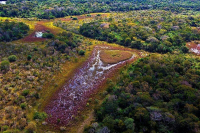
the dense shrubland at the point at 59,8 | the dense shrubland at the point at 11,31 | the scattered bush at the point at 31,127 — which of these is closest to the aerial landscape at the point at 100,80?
the dense shrubland at the point at 11,31

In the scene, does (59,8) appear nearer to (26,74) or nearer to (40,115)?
(26,74)

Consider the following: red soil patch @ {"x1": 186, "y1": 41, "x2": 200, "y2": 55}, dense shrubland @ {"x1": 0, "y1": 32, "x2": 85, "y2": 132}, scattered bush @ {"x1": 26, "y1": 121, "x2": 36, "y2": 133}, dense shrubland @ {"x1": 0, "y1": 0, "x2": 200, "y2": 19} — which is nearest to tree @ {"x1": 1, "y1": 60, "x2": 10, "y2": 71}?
dense shrubland @ {"x1": 0, "y1": 32, "x2": 85, "y2": 132}

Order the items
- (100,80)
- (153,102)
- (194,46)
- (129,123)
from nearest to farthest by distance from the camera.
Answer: (129,123) < (153,102) < (100,80) < (194,46)

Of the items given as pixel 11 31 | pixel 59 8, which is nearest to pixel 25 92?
pixel 11 31

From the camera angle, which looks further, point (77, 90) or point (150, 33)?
point (150, 33)

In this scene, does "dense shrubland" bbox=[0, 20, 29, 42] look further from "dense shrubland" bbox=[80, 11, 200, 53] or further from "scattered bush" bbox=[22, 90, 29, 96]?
"scattered bush" bbox=[22, 90, 29, 96]

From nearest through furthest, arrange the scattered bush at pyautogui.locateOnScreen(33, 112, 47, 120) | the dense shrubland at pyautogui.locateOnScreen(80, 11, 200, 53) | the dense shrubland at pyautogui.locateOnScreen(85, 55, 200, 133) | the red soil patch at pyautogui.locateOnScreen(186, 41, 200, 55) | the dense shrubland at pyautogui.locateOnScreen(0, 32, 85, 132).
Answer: the dense shrubland at pyautogui.locateOnScreen(85, 55, 200, 133) < the dense shrubland at pyautogui.locateOnScreen(0, 32, 85, 132) < the scattered bush at pyautogui.locateOnScreen(33, 112, 47, 120) < the red soil patch at pyautogui.locateOnScreen(186, 41, 200, 55) < the dense shrubland at pyautogui.locateOnScreen(80, 11, 200, 53)
